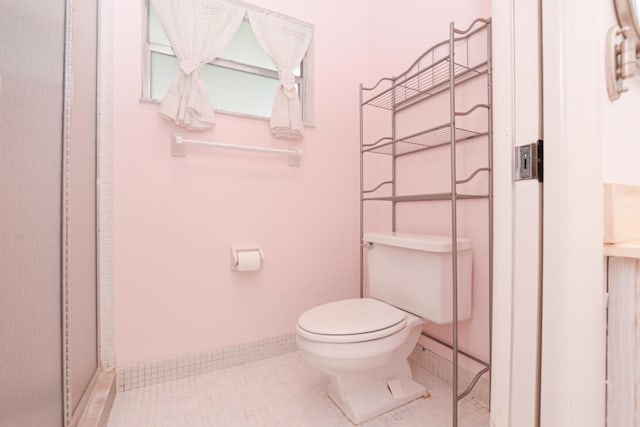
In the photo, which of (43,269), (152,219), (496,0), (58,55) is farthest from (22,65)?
(496,0)

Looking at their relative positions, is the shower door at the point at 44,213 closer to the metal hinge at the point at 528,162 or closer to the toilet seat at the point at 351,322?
the toilet seat at the point at 351,322

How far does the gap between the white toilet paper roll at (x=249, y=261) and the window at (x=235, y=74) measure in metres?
0.74

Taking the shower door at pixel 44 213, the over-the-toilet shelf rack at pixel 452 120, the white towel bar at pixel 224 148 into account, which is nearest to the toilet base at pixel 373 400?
the over-the-toilet shelf rack at pixel 452 120

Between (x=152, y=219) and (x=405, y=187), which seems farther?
(x=405, y=187)

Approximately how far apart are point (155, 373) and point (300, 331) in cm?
78

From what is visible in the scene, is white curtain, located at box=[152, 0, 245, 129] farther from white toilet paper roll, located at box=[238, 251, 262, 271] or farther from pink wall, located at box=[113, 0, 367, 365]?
white toilet paper roll, located at box=[238, 251, 262, 271]

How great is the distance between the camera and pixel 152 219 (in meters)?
1.37

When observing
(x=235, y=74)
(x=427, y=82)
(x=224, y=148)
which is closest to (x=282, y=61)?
(x=235, y=74)

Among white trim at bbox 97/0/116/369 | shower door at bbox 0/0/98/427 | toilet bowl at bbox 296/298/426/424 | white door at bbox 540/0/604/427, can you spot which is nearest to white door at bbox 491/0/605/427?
white door at bbox 540/0/604/427

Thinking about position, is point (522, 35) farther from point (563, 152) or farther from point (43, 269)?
point (43, 269)

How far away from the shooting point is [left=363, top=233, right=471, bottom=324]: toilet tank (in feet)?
3.78

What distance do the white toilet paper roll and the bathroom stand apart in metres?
0.09

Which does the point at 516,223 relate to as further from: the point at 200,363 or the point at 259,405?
the point at 200,363

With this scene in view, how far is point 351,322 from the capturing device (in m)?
1.13
